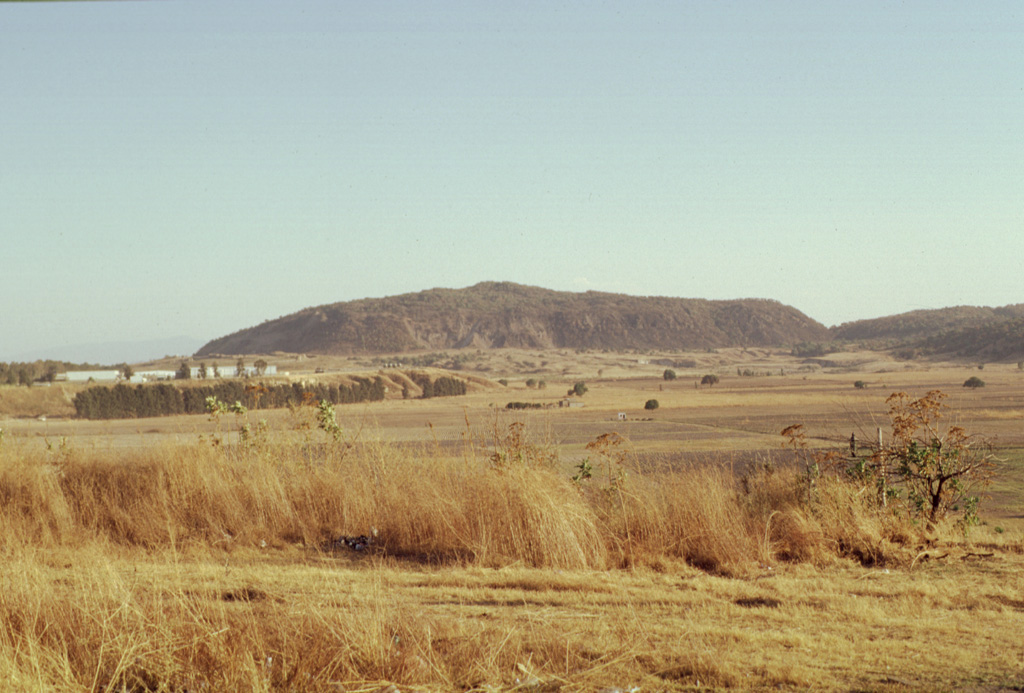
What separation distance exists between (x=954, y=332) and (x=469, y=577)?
12692cm

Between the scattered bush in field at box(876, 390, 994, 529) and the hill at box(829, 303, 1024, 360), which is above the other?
the hill at box(829, 303, 1024, 360)

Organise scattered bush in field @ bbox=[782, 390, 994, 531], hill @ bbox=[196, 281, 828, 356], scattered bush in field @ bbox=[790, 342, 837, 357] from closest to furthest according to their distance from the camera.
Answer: scattered bush in field @ bbox=[782, 390, 994, 531], scattered bush in field @ bbox=[790, 342, 837, 357], hill @ bbox=[196, 281, 828, 356]

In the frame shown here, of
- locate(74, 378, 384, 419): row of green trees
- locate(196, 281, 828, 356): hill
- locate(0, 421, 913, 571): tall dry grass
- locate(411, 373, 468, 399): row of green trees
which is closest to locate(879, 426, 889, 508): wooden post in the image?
locate(0, 421, 913, 571): tall dry grass

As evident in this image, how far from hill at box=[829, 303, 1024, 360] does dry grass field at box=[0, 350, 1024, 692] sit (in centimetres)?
10325

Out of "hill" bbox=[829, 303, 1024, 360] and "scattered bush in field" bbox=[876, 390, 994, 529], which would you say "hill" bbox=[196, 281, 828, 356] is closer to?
"hill" bbox=[829, 303, 1024, 360]

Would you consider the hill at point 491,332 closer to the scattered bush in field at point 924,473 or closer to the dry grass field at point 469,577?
the dry grass field at point 469,577

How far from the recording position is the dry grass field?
15.3 ft

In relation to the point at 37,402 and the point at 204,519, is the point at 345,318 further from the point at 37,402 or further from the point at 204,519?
the point at 204,519

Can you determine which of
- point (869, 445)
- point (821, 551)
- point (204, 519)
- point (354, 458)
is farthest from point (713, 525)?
point (204, 519)

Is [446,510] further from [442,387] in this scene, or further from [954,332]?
[954,332]

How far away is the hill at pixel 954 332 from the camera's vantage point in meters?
103

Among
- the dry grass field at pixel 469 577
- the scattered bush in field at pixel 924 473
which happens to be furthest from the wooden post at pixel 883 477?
the dry grass field at pixel 469 577

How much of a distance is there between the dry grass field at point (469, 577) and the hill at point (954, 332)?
103 metres

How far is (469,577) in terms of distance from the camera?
24.4 feet
